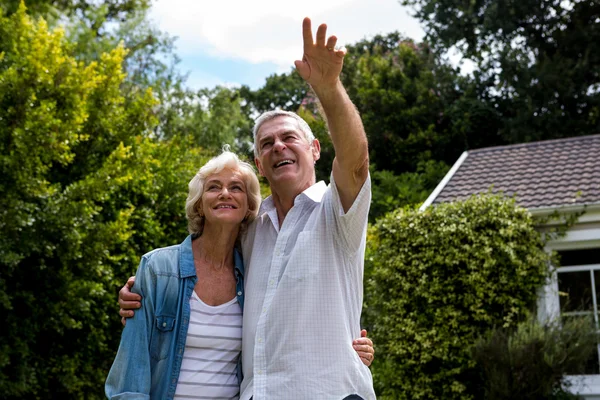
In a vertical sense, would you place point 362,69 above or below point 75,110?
above

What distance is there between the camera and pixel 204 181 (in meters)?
3.06

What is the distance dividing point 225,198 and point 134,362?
0.74m

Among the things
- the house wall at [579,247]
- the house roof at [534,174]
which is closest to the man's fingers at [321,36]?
the house wall at [579,247]

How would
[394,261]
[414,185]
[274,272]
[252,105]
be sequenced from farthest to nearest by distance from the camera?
[252,105], [414,185], [394,261], [274,272]

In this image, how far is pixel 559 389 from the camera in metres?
8.45

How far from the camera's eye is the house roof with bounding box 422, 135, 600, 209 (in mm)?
9938

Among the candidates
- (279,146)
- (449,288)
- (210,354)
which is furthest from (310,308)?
(449,288)

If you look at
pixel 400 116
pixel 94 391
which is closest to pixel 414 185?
pixel 400 116

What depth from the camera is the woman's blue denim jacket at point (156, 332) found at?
104 inches

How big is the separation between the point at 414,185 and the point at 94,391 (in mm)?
9434

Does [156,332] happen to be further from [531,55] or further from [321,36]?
[531,55]

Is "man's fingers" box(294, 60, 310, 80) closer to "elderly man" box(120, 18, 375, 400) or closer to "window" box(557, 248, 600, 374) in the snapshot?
"elderly man" box(120, 18, 375, 400)

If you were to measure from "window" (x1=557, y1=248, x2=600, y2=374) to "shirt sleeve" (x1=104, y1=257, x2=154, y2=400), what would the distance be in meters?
7.56

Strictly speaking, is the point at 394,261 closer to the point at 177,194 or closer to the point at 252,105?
the point at 177,194
